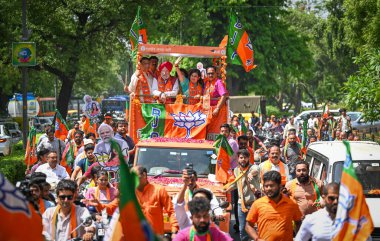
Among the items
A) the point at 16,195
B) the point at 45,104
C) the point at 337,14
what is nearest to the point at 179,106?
the point at 16,195

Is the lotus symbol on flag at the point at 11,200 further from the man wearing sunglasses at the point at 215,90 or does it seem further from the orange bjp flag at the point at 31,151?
the orange bjp flag at the point at 31,151

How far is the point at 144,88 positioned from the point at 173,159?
3.92 m

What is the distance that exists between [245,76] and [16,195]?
5335 centimetres

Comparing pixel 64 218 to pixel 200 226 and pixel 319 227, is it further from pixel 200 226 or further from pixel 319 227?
pixel 319 227

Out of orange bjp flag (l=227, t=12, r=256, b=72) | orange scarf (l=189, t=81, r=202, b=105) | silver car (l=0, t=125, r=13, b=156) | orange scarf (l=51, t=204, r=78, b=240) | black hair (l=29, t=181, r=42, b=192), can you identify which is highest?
orange bjp flag (l=227, t=12, r=256, b=72)

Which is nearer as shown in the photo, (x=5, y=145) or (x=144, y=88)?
(x=144, y=88)

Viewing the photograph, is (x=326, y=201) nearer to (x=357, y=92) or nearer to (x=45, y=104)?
(x=357, y=92)

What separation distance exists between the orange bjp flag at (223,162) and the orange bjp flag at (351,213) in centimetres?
625

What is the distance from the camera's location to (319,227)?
8.30 m

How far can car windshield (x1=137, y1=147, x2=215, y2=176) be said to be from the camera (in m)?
14.3

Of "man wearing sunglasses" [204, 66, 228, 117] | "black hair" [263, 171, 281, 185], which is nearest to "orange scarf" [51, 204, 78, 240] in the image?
"black hair" [263, 171, 281, 185]

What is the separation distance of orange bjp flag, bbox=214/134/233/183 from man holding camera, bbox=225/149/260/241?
0.18m

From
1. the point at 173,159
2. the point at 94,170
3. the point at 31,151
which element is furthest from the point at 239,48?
the point at 94,170

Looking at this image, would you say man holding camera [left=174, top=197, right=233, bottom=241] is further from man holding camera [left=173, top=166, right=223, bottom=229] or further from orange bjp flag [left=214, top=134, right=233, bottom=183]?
orange bjp flag [left=214, top=134, right=233, bottom=183]
